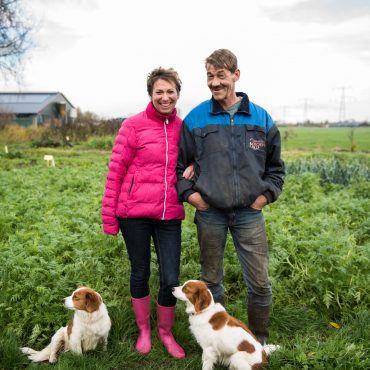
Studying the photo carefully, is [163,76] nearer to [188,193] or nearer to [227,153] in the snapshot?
[227,153]

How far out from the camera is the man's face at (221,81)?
3.46 metres

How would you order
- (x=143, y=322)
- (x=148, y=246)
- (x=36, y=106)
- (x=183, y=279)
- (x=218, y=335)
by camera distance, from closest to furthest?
A: (x=218, y=335)
(x=148, y=246)
(x=143, y=322)
(x=183, y=279)
(x=36, y=106)

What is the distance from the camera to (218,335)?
11.1ft

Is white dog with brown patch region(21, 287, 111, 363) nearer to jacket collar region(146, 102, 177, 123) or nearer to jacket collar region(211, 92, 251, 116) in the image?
jacket collar region(146, 102, 177, 123)

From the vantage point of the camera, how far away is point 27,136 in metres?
31.3

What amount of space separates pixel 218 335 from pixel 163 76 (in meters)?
2.22

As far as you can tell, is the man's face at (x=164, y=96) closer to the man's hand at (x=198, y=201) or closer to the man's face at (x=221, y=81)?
the man's face at (x=221, y=81)

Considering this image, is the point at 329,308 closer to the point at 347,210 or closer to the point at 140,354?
the point at 140,354

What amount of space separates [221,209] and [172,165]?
1.93 ft

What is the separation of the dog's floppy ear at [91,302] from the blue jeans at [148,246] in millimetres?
398

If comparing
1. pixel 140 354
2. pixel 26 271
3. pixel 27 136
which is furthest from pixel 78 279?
pixel 27 136

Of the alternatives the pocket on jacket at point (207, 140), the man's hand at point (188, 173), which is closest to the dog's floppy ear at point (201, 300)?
the man's hand at point (188, 173)

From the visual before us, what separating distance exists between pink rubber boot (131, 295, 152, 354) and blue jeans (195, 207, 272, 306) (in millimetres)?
695

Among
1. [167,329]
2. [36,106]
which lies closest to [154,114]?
[167,329]
